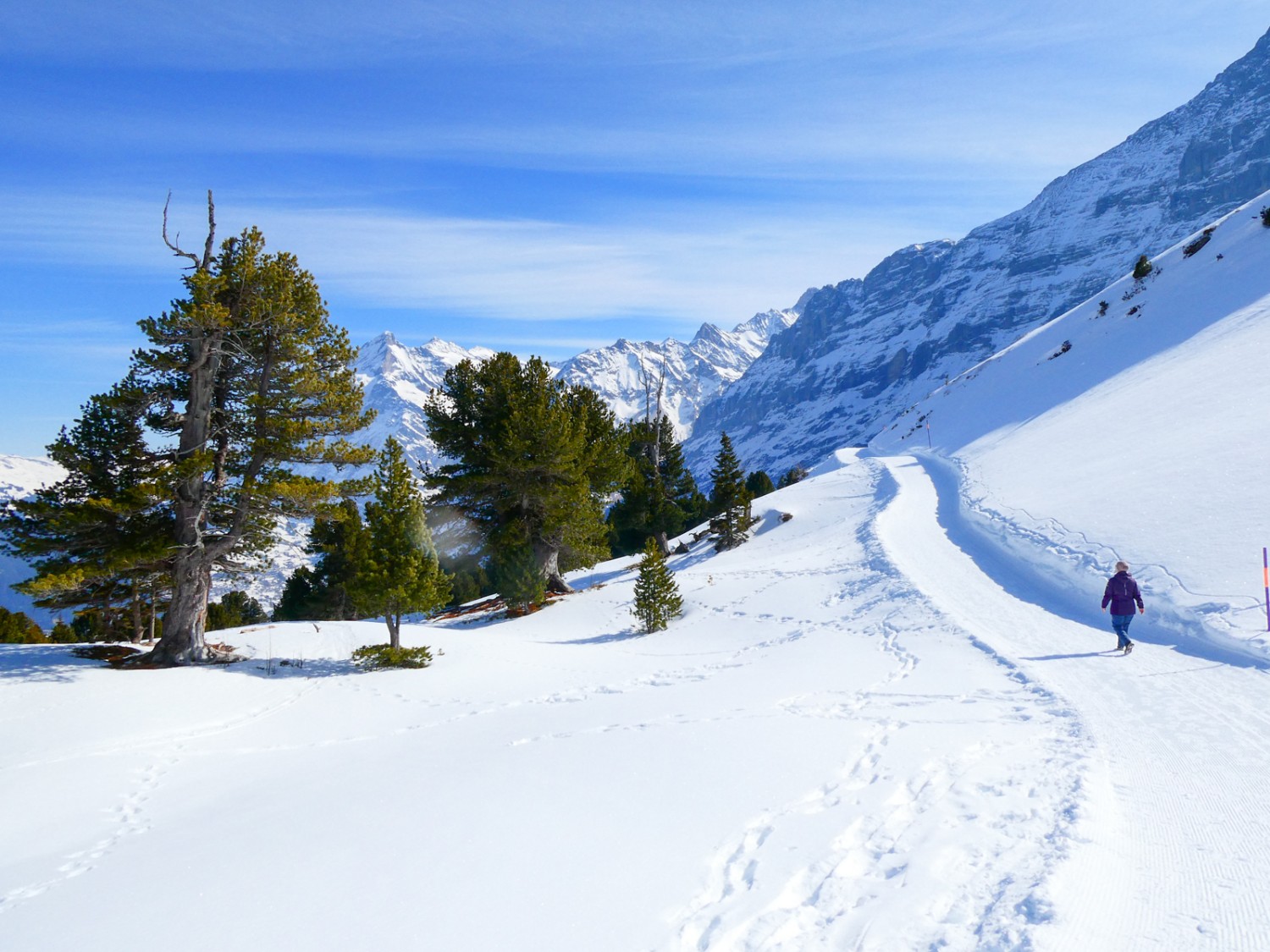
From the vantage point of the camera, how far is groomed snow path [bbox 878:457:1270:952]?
16.5 ft

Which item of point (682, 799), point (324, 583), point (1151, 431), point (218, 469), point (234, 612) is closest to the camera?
point (682, 799)

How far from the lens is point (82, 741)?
12.9 m

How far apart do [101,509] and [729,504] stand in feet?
Result: 91.6

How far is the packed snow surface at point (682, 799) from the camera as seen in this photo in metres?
5.45

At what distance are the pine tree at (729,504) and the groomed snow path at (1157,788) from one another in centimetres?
2113

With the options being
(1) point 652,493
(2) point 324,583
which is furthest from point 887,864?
(2) point 324,583

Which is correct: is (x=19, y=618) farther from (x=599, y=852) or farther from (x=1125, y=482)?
(x=1125, y=482)

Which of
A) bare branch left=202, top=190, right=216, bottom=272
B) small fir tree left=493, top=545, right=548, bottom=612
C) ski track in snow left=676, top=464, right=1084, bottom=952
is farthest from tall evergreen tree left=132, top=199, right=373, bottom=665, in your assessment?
ski track in snow left=676, top=464, right=1084, bottom=952

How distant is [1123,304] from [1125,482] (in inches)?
1597

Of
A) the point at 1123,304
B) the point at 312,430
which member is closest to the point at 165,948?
the point at 312,430

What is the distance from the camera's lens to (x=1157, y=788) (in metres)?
7.16

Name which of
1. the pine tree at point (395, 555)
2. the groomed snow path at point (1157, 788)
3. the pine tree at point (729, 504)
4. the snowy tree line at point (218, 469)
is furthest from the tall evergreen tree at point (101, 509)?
the pine tree at point (729, 504)

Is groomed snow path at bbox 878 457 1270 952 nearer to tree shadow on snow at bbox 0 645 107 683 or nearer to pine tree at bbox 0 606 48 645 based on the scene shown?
tree shadow on snow at bbox 0 645 107 683

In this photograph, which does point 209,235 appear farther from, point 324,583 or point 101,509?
point 324,583
